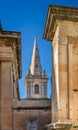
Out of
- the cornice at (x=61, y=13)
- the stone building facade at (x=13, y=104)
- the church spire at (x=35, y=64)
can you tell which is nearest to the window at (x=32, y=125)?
the stone building facade at (x=13, y=104)

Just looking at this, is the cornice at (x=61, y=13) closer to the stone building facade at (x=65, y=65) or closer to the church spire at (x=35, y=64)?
the stone building facade at (x=65, y=65)

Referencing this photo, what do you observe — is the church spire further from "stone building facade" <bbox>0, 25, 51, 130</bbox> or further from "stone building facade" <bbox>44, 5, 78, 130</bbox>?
"stone building facade" <bbox>44, 5, 78, 130</bbox>

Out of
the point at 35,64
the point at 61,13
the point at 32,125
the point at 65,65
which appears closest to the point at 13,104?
the point at 32,125

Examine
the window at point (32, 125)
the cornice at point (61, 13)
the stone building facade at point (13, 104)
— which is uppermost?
the cornice at point (61, 13)

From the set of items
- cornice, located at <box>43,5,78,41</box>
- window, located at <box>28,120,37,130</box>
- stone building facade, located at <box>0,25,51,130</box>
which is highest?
cornice, located at <box>43,5,78,41</box>

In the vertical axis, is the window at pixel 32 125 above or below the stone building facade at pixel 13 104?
below

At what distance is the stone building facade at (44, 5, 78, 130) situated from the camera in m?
15.9

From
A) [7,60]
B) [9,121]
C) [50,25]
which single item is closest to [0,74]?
[7,60]

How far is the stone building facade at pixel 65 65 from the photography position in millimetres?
15914

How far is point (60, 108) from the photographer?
52.0 ft

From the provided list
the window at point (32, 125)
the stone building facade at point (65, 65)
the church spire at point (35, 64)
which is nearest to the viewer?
the stone building facade at point (65, 65)

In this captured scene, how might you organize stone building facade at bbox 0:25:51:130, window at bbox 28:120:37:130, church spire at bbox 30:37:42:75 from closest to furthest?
stone building facade at bbox 0:25:51:130 → window at bbox 28:120:37:130 → church spire at bbox 30:37:42:75

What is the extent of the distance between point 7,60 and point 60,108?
226 inches

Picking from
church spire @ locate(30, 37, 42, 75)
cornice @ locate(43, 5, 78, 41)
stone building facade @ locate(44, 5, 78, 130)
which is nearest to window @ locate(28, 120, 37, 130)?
stone building facade @ locate(44, 5, 78, 130)
